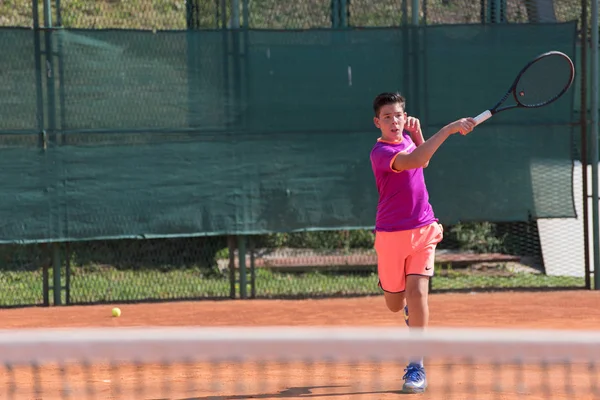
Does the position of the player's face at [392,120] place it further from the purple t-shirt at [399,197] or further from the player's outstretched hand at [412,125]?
the player's outstretched hand at [412,125]

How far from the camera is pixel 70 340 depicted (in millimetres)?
2459

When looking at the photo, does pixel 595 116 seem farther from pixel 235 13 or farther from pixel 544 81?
pixel 235 13

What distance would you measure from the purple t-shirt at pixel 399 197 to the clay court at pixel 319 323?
839mm

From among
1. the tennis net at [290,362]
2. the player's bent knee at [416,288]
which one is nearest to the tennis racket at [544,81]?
the tennis net at [290,362]

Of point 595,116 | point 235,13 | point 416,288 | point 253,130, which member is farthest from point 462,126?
point 595,116

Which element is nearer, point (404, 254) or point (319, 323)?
point (404, 254)

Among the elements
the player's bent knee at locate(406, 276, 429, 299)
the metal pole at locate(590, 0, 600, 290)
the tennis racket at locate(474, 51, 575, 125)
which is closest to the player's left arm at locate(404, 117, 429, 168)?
the player's bent knee at locate(406, 276, 429, 299)

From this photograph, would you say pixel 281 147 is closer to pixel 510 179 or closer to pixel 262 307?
pixel 262 307

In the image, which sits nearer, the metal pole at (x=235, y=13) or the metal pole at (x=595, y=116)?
the metal pole at (x=235, y=13)

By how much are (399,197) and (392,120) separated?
392mm

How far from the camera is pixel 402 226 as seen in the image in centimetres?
478

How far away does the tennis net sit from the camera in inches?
97.2

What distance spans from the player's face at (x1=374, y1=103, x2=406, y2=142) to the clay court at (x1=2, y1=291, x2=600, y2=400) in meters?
1.27

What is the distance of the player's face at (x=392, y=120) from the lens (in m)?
4.67
